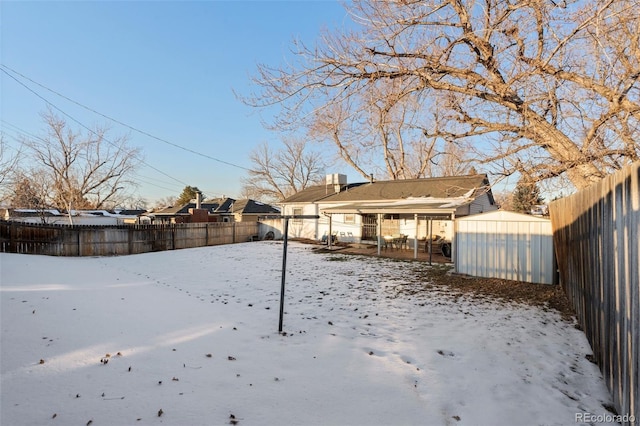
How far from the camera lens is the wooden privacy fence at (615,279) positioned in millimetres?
2248

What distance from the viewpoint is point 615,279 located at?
2719 millimetres

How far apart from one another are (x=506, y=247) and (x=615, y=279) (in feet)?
21.5

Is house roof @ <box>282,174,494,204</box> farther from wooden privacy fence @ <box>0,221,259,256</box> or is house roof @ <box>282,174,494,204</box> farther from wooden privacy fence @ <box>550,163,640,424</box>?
wooden privacy fence @ <box>550,163,640,424</box>

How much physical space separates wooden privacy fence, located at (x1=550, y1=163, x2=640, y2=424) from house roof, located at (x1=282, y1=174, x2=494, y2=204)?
12.3m

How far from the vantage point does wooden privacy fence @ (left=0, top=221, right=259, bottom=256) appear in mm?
13781

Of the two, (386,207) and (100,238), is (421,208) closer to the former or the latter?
(386,207)

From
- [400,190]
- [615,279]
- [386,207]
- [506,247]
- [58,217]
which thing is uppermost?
[400,190]

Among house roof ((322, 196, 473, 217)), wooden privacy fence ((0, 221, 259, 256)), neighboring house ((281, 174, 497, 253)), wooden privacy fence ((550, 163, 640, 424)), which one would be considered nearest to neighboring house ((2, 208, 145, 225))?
wooden privacy fence ((0, 221, 259, 256))

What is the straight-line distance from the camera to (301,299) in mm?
6828

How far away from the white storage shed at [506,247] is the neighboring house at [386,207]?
4313 mm

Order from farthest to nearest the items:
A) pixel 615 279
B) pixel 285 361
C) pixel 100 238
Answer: pixel 100 238 < pixel 285 361 < pixel 615 279

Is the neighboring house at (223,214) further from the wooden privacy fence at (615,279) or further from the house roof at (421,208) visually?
the wooden privacy fence at (615,279)

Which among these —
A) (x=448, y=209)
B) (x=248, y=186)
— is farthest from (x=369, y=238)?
(x=248, y=186)

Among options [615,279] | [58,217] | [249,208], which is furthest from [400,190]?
[58,217]
